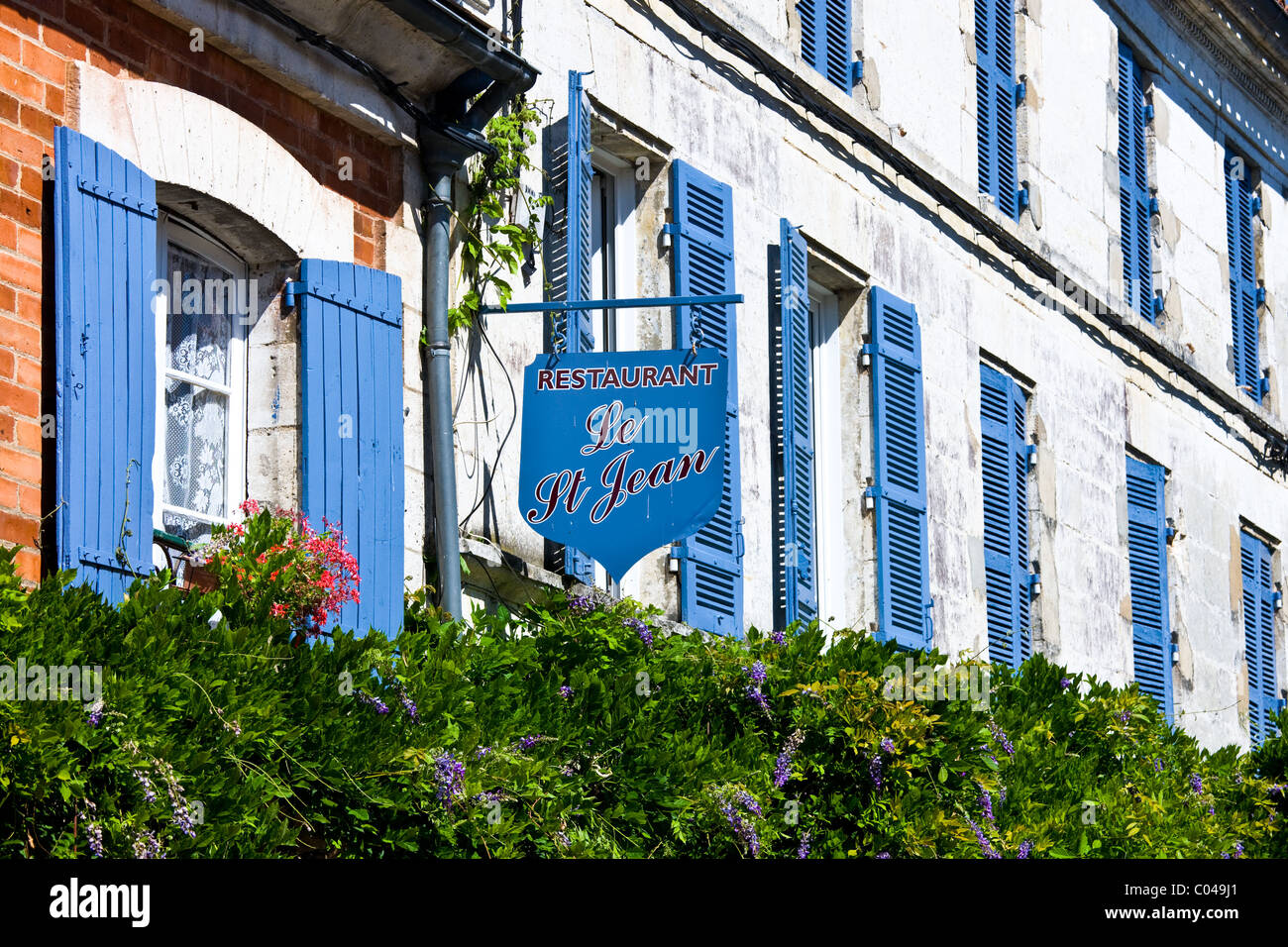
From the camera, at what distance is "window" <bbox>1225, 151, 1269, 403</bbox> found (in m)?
15.2

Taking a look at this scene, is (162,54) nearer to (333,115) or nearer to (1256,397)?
(333,115)

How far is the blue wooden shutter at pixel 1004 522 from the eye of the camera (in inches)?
456

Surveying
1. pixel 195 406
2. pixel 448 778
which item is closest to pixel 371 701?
pixel 448 778

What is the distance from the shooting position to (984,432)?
38.3 feet

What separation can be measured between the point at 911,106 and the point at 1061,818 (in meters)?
4.74

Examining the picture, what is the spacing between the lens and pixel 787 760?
291 inches

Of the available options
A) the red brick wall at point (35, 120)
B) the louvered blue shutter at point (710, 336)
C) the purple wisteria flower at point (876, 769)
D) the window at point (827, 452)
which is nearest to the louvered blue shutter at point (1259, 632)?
the window at point (827, 452)

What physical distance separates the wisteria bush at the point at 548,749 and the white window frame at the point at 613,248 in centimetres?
158

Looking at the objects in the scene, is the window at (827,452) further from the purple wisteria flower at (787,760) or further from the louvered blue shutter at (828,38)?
the purple wisteria flower at (787,760)

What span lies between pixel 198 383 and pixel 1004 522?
5600 millimetres

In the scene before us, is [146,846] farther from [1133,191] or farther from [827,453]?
[1133,191]

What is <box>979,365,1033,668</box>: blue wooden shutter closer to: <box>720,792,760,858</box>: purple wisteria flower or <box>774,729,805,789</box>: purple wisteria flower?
<box>774,729,805,789</box>: purple wisteria flower
